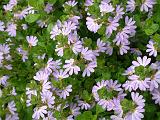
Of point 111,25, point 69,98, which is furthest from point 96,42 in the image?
point 69,98

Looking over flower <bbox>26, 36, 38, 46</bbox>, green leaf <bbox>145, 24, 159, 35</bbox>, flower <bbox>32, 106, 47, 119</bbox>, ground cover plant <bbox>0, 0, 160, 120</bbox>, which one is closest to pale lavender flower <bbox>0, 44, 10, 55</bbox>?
ground cover plant <bbox>0, 0, 160, 120</bbox>

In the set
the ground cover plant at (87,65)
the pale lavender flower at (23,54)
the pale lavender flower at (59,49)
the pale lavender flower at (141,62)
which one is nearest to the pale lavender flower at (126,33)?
the ground cover plant at (87,65)

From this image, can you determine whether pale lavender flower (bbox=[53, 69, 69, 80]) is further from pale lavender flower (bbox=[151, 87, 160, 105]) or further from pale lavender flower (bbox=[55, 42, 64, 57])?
pale lavender flower (bbox=[151, 87, 160, 105])

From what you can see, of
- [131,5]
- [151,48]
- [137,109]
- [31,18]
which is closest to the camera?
[137,109]

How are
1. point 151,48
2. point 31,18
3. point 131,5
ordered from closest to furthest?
point 151,48
point 131,5
point 31,18

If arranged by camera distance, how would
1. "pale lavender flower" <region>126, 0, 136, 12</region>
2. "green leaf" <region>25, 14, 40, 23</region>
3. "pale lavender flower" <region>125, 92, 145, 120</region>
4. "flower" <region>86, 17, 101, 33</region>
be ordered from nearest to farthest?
"pale lavender flower" <region>125, 92, 145, 120</region>
"flower" <region>86, 17, 101, 33</region>
"pale lavender flower" <region>126, 0, 136, 12</region>
"green leaf" <region>25, 14, 40, 23</region>

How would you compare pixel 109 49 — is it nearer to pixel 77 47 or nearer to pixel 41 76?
pixel 77 47

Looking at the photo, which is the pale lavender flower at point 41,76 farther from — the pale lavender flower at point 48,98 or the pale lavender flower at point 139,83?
the pale lavender flower at point 139,83

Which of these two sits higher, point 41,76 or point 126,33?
point 126,33

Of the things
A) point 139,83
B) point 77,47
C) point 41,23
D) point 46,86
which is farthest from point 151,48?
point 41,23
